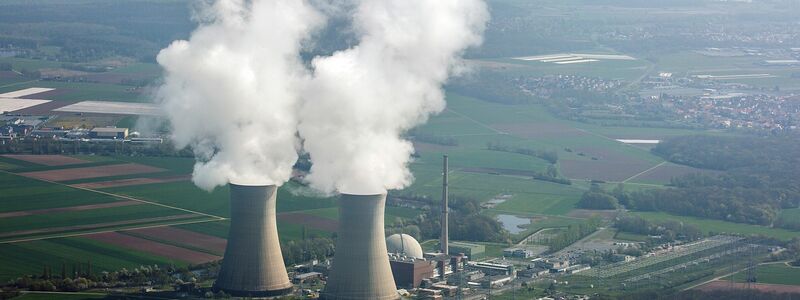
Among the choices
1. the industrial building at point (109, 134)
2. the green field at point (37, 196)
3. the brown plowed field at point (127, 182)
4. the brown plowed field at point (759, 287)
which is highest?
the industrial building at point (109, 134)

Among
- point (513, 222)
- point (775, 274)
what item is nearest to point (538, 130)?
point (513, 222)

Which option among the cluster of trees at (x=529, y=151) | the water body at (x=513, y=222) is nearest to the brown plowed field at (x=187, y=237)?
the water body at (x=513, y=222)

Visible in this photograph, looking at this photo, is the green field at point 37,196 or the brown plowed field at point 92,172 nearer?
the green field at point 37,196

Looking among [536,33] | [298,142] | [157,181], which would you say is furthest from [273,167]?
[536,33]

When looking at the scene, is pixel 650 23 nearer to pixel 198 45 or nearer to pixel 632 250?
pixel 632 250

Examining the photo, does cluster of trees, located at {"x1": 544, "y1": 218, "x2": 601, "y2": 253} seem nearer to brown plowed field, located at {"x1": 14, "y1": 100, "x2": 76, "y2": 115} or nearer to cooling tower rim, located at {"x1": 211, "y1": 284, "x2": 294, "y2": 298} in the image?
cooling tower rim, located at {"x1": 211, "y1": 284, "x2": 294, "y2": 298}

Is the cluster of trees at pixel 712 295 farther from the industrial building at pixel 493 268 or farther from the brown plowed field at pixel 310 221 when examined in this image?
the brown plowed field at pixel 310 221

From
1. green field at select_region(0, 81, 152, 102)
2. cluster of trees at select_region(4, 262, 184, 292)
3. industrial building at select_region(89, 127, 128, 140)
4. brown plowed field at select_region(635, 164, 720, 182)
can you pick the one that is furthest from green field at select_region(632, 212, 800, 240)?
green field at select_region(0, 81, 152, 102)
